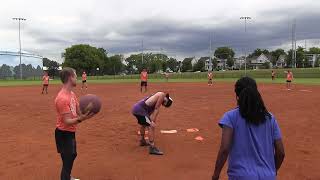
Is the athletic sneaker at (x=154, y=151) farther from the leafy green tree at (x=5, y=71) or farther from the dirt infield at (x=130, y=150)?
the leafy green tree at (x=5, y=71)

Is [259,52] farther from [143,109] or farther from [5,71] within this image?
[143,109]

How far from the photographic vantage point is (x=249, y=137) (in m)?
3.73

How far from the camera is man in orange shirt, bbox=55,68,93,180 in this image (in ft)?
19.5

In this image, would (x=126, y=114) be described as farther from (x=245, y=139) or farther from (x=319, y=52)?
(x=319, y=52)

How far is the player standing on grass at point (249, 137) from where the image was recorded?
3.69 meters

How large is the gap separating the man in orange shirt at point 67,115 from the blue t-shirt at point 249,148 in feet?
8.13

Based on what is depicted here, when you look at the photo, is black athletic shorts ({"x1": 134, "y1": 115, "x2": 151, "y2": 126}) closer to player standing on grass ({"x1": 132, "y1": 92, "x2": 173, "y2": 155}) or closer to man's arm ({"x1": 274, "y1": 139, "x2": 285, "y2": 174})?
player standing on grass ({"x1": 132, "y1": 92, "x2": 173, "y2": 155})

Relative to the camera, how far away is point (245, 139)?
3734 millimetres

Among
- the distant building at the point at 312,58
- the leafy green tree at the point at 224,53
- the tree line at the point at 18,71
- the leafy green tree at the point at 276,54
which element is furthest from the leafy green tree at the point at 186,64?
the tree line at the point at 18,71

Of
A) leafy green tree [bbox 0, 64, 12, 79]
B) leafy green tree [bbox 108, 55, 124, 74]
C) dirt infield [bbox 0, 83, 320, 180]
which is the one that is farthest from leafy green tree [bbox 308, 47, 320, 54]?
dirt infield [bbox 0, 83, 320, 180]

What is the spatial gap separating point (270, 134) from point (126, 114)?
13.4 metres

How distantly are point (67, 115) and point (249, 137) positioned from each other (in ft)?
9.82

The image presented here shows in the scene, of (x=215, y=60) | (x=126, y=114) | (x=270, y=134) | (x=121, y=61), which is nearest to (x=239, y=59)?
(x=215, y=60)

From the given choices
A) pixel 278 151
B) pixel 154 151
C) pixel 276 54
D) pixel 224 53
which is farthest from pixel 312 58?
pixel 278 151
